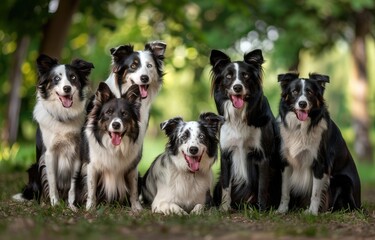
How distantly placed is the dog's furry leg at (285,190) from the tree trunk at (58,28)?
7354mm

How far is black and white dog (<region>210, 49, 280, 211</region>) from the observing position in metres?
8.41

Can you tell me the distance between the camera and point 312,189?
8.56m

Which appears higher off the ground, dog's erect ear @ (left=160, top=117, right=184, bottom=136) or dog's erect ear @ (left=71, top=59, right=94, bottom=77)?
dog's erect ear @ (left=71, top=59, right=94, bottom=77)

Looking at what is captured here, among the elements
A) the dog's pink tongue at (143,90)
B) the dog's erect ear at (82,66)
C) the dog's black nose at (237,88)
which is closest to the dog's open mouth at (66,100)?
the dog's erect ear at (82,66)

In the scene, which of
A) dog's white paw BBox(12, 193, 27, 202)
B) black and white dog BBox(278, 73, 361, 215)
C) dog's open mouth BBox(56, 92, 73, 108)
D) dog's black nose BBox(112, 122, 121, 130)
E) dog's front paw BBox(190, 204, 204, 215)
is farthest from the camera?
dog's white paw BBox(12, 193, 27, 202)

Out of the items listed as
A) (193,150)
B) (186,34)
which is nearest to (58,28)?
(186,34)

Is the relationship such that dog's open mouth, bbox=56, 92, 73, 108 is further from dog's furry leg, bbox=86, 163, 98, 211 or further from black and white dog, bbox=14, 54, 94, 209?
dog's furry leg, bbox=86, 163, 98, 211

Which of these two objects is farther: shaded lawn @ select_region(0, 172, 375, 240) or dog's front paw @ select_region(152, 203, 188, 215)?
dog's front paw @ select_region(152, 203, 188, 215)

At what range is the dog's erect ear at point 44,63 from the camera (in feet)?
28.2

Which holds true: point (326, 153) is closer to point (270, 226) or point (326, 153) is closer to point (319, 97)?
point (319, 97)

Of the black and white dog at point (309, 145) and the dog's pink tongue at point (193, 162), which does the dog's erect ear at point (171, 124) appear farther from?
the black and white dog at point (309, 145)

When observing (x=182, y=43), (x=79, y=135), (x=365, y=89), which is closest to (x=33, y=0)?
(x=182, y=43)

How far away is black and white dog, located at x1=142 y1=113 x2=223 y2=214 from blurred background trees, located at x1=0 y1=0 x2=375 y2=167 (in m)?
6.69

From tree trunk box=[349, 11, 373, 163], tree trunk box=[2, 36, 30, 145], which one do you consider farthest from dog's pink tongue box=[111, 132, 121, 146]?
tree trunk box=[349, 11, 373, 163]
